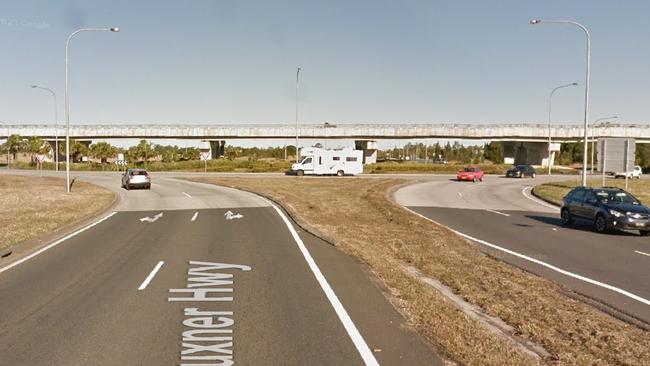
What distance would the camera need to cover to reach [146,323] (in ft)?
21.7

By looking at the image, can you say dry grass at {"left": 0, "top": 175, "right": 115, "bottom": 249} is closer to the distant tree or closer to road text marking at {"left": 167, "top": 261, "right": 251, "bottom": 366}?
road text marking at {"left": 167, "top": 261, "right": 251, "bottom": 366}

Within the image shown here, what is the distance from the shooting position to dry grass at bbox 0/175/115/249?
48.3 feet

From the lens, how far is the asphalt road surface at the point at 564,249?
8.53 metres

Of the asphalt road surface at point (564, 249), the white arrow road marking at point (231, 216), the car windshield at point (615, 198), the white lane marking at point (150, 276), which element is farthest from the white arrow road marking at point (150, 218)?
the car windshield at point (615, 198)

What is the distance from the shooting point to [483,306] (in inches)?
301

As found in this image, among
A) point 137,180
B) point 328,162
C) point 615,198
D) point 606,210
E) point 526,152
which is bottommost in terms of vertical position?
point 137,180

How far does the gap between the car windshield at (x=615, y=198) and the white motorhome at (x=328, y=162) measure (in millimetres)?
36865

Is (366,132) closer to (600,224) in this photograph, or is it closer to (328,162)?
(328,162)

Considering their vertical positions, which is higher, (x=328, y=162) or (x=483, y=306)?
(x=328, y=162)

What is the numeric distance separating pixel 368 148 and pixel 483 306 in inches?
2958

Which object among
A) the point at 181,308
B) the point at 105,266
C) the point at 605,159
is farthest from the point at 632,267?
the point at 605,159

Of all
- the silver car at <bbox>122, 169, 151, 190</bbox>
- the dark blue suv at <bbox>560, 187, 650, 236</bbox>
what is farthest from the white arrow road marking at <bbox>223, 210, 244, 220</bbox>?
the silver car at <bbox>122, 169, 151, 190</bbox>

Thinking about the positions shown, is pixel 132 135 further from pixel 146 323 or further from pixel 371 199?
pixel 146 323

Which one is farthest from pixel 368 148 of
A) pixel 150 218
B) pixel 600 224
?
pixel 600 224
